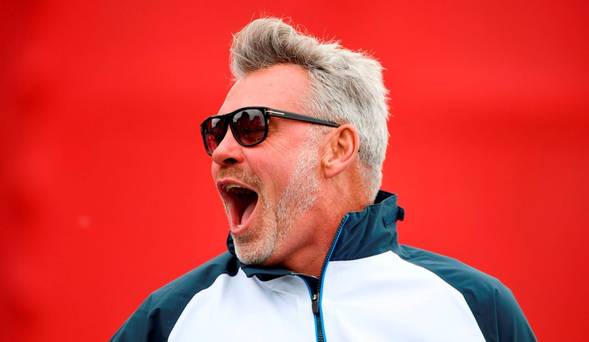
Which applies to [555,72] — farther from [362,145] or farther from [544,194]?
[362,145]

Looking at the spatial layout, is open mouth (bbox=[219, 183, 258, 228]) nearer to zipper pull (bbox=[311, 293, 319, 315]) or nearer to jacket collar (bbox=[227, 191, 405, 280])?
jacket collar (bbox=[227, 191, 405, 280])

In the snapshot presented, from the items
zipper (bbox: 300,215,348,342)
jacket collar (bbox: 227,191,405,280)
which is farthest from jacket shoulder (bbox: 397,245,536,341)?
zipper (bbox: 300,215,348,342)

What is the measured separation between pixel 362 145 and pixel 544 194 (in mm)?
1725

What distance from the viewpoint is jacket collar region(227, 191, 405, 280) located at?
5.55 feet

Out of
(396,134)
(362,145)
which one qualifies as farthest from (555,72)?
(362,145)

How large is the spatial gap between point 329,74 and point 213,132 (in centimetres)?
41

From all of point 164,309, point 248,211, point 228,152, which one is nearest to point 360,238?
point 248,211

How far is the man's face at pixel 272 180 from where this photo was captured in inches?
67.4

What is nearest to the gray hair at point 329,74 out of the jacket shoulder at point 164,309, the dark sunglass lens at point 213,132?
the dark sunglass lens at point 213,132

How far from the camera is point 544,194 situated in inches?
126

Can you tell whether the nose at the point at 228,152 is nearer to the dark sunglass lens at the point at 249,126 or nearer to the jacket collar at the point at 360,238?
the dark sunglass lens at the point at 249,126

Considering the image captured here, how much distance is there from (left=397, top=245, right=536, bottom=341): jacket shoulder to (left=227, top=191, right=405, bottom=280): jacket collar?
171 millimetres

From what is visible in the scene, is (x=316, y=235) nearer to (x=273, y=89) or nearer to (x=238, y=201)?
(x=238, y=201)

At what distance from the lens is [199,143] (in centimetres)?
328
